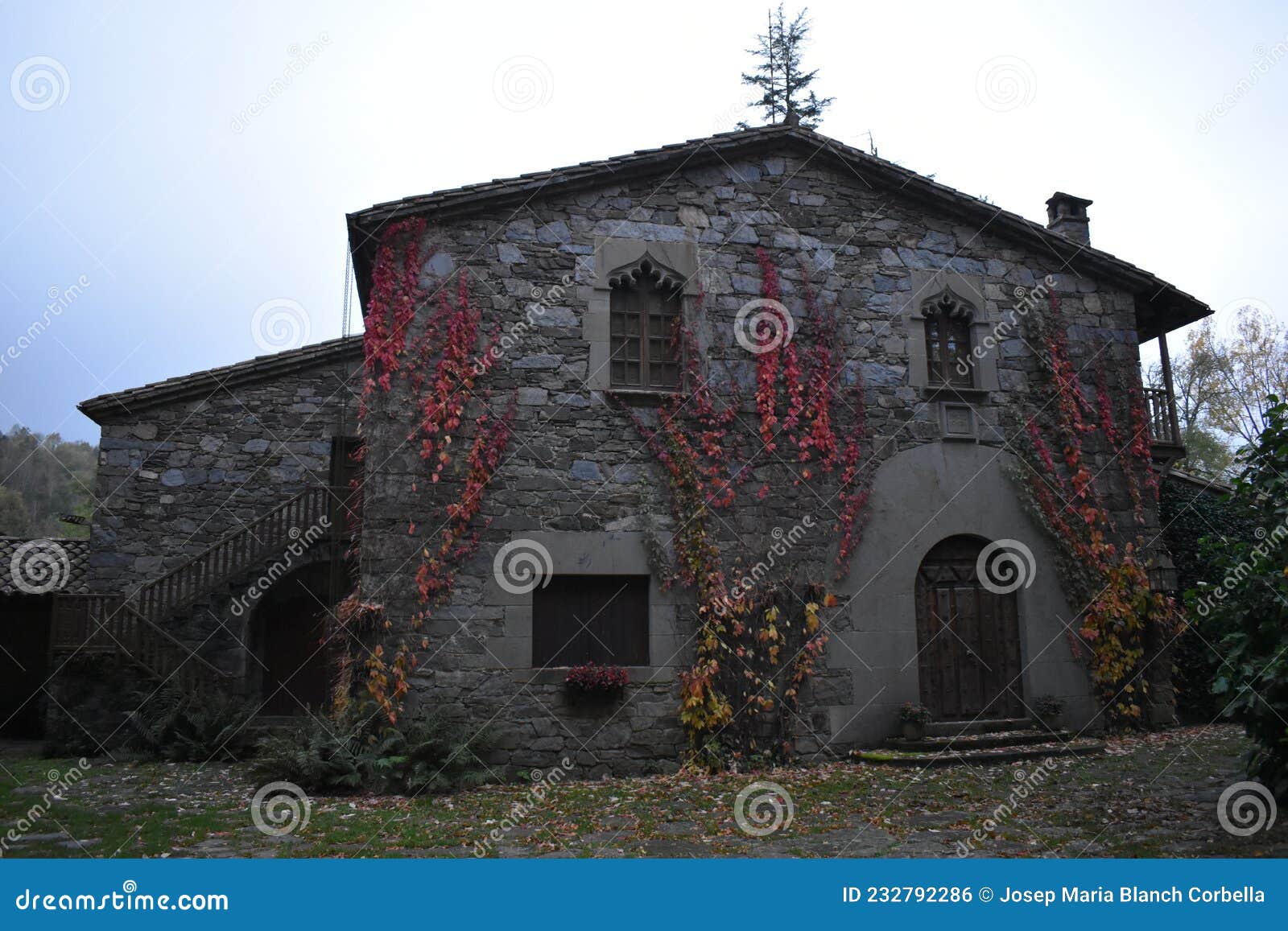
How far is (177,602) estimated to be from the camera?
39.9 ft

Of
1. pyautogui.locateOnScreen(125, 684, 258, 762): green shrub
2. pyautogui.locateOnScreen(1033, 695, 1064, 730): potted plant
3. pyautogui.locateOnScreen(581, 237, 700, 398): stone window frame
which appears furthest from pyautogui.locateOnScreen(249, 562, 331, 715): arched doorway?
pyautogui.locateOnScreen(1033, 695, 1064, 730): potted plant

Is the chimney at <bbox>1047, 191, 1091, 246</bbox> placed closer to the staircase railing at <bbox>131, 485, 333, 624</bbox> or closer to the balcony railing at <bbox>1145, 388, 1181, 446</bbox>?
the balcony railing at <bbox>1145, 388, 1181, 446</bbox>

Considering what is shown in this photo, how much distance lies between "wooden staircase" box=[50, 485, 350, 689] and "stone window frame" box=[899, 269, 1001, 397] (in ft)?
23.2

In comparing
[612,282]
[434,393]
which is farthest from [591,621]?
[612,282]

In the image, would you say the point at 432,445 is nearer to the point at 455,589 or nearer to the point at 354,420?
the point at 455,589

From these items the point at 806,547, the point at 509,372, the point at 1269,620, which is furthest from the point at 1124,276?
the point at 509,372

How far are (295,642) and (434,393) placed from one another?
20.6ft

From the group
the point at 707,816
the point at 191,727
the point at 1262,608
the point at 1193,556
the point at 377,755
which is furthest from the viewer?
the point at 1193,556

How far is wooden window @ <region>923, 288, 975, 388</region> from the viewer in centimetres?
1106

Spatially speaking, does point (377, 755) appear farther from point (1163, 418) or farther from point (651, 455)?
point (1163, 418)

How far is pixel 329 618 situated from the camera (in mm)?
10875

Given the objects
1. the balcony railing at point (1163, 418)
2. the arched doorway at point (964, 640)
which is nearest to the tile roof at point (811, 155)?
the balcony railing at point (1163, 418)

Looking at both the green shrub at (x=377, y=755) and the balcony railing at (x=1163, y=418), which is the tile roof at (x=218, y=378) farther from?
the balcony railing at (x=1163, y=418)

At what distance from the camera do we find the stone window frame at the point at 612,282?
32.5ft
